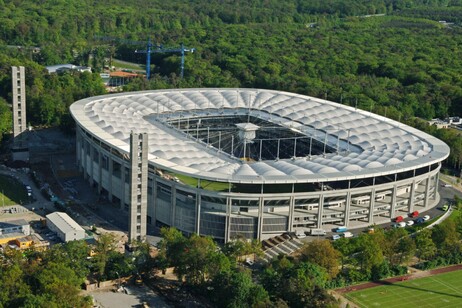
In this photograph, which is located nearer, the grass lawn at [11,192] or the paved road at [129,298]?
the paved road at [129,298]

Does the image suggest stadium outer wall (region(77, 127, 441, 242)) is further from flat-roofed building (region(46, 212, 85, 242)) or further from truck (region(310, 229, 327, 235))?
flat-roofed building (region(46, 212, 85, 242))

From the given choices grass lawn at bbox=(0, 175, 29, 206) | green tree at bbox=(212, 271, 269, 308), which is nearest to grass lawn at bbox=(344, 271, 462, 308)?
green tree at bbox=(212, 271, 269, 308)

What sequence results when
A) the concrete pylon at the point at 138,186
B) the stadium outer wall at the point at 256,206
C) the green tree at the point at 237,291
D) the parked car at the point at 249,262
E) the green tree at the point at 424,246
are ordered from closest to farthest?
the green tree at the point at 237,291
the concrete pylon at the point at 138,186
the parked car at the point at 249,262
the green tree at the point at 424,246
the stadium outer wall at the point at 256,206

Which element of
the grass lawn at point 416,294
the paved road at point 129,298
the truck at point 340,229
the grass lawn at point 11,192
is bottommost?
the grass lawn at point 11,192

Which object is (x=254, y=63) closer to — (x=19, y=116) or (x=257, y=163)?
(x=19, y=116)

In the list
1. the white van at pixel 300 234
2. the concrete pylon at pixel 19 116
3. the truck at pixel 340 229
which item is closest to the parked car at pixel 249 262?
the white van at pixel 300 234

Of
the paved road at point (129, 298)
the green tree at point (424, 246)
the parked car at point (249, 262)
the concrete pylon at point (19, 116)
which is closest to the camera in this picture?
the paved road at point (129, 298)

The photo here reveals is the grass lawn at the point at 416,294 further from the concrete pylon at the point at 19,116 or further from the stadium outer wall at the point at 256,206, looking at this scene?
the concrete pylon at the point at 19,116
